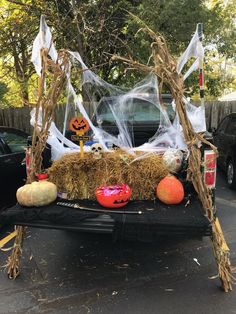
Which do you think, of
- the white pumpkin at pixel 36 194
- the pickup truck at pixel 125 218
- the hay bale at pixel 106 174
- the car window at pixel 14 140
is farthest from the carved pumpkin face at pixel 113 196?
the car window at pixel 14 140

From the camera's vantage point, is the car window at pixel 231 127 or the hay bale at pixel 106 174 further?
the car window at pixel 231 127

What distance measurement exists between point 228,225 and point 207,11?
8.22 m

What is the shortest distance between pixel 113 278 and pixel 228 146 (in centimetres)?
512

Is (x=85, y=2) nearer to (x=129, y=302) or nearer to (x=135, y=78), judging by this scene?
(x=135, y=78)

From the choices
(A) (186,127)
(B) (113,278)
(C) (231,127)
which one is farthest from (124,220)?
(C) (231,127)

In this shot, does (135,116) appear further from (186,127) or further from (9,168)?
(186,127)

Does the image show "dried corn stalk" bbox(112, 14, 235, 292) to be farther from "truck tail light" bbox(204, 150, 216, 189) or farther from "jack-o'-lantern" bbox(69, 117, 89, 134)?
"jack-o'-lantern" bbox(69, 117, 89, 134)

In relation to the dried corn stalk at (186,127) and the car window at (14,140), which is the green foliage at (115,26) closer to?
the car window at (14,140)

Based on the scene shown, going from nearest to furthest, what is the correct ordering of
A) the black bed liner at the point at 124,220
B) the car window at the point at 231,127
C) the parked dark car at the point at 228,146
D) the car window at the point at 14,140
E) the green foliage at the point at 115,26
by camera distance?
the black bed liner at the point at 124,220
the car window at the point at 14,140
the parked dark car at the point at 228,146
the car window at the point at 231,127
the green foliage at the point at 115,26

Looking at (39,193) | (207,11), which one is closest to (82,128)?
(39,193)

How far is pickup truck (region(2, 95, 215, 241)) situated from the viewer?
3.37 m

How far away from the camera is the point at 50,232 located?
5.35 m

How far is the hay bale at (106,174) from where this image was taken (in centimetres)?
400

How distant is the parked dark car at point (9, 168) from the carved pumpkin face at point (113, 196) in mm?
1994
